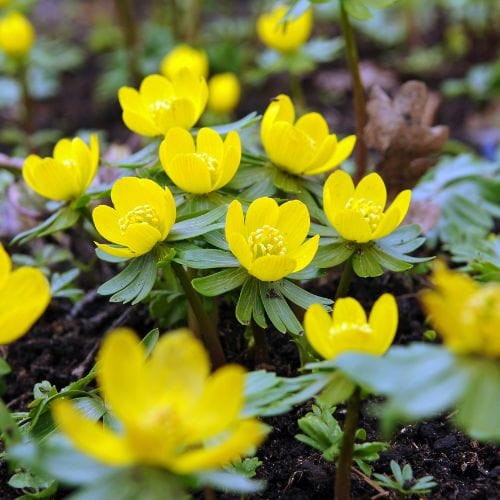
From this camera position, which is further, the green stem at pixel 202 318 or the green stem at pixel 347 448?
the green stem at pixel 202 318

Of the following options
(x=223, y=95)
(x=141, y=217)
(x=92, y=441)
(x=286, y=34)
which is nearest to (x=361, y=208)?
(x=141, y=217)

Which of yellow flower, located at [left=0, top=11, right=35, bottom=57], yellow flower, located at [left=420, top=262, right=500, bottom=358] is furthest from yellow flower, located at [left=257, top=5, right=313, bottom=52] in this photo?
yellow flower, located at [left=420, top=262, right=500, bottom=358]

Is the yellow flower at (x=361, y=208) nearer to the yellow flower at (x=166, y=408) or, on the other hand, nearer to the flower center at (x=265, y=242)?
the flower center at (x=265, y=242)

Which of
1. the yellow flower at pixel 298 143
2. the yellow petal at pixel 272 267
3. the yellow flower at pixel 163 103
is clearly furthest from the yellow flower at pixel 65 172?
the yellow petal at pixel 272 267

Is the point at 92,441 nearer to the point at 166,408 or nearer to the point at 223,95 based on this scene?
the point at 166,408

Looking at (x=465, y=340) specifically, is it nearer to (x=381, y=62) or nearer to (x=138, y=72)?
(x=138, y=72)
